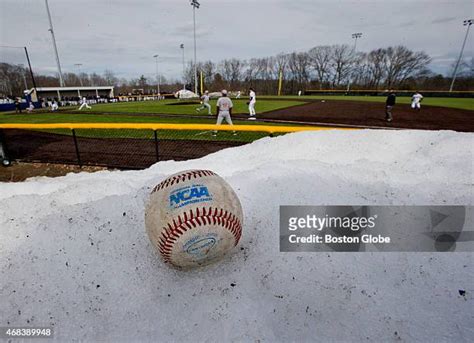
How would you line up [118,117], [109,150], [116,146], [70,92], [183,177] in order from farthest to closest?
[70,92], [118,117], [116,146], [109,150], [183,177]

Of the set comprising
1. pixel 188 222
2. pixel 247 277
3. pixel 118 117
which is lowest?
pixel 118 117

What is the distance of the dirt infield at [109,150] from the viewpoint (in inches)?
274

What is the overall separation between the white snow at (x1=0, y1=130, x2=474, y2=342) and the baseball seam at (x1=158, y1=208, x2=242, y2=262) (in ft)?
1.21

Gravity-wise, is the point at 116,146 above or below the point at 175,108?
above

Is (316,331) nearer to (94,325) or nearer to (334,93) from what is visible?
(94,325)

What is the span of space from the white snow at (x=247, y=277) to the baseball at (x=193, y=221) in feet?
0.80

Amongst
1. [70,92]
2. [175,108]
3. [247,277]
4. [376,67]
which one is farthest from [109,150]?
[376,67]

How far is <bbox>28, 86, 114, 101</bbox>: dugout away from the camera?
52.3m

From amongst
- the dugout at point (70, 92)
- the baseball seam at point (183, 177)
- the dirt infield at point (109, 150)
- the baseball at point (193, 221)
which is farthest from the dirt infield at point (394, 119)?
the dugout at point (70, 92)

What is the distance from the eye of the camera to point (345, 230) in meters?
2.58

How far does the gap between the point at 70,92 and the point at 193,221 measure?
233 feet

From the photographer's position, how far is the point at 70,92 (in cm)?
5809

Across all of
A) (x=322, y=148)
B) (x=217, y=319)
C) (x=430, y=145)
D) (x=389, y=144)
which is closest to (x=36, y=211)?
(x=217, y=319)

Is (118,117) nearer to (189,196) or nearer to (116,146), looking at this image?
(116,146)
